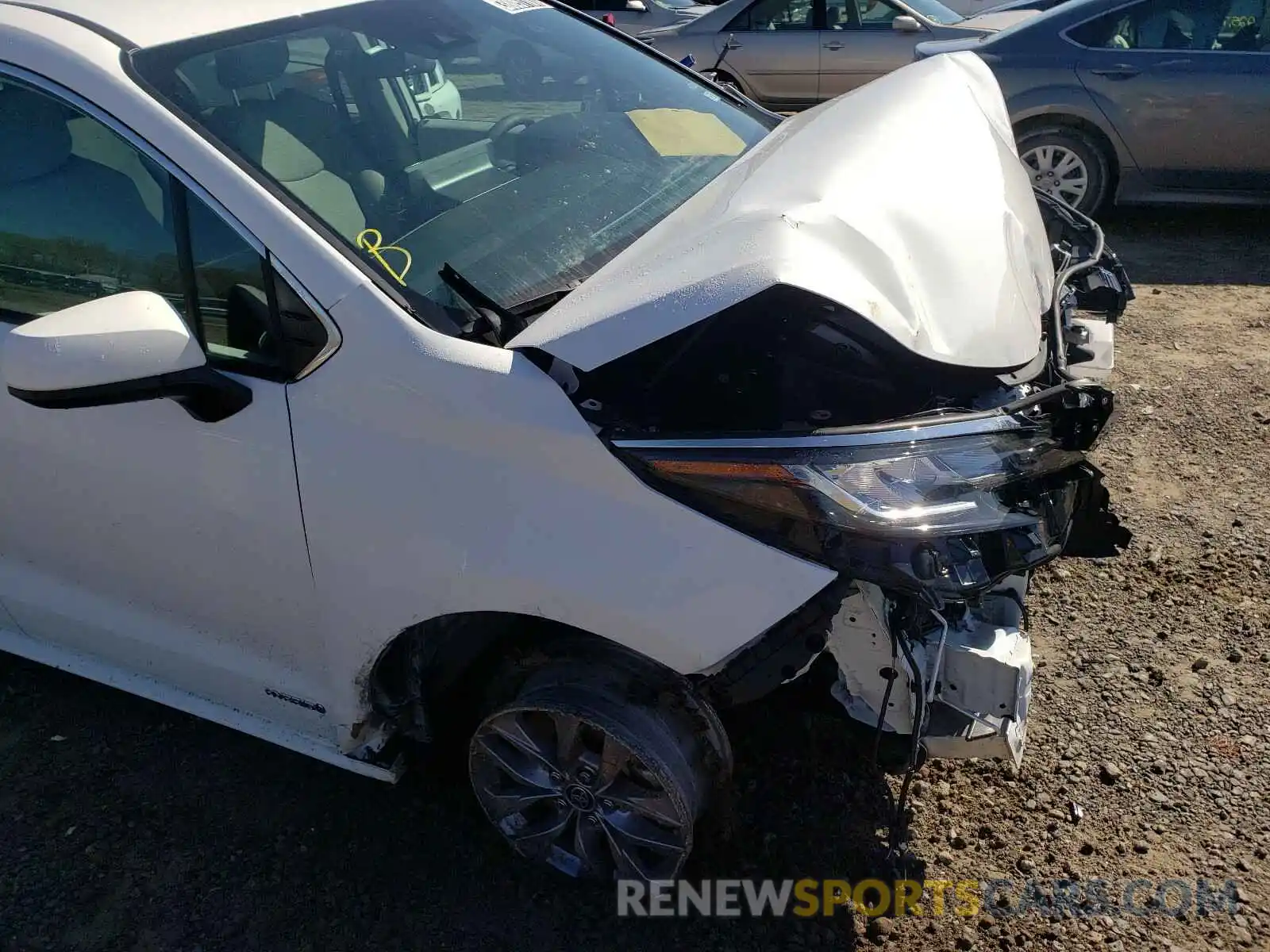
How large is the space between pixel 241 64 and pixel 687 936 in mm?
2137

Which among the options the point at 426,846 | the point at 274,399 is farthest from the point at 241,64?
the point at 426,846

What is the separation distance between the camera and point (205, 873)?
7.76 ft

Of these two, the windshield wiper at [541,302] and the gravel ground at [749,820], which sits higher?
the windshield wiper at [541,302]

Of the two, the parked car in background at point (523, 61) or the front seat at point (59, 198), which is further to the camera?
the parked car in background at point (523, 61)

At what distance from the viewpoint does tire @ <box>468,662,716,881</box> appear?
2006mm

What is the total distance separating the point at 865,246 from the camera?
1909 mm

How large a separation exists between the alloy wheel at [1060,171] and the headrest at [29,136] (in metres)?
5.56

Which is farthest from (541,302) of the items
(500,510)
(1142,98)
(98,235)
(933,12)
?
(933,12)

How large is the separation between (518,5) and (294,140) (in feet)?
4.00

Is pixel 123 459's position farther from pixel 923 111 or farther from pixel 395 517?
pixel 923 111

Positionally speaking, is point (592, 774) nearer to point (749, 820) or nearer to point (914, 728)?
Answer: point (749, 820)

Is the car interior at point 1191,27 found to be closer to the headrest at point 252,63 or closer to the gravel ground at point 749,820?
the gravel ground at point 749,820

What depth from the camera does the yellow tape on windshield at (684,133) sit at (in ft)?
8.98

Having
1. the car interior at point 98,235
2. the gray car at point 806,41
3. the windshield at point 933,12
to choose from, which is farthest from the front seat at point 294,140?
the windshield at point 933,12
